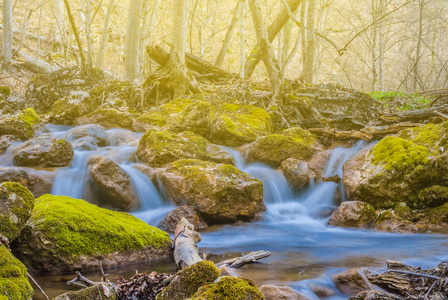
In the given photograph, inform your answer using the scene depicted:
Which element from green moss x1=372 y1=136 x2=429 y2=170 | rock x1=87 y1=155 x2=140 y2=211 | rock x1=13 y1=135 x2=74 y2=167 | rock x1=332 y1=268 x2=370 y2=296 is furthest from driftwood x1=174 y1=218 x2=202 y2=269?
green moss x1=372 y1=136 x2=429 y2=170

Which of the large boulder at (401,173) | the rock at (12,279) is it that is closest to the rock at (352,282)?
the rock at (12,279)

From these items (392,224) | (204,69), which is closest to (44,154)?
(392,224)

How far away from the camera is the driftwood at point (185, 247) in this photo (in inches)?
154

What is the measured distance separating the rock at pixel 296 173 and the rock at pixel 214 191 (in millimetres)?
1428

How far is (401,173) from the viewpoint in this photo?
21.6ft

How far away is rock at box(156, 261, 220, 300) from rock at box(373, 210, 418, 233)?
4.44 m

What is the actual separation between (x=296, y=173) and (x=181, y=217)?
10.2 ft

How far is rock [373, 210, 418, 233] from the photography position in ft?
19.1

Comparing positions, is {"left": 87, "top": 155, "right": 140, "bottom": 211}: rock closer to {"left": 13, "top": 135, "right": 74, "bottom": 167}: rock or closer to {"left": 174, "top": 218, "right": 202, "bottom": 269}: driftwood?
{"left": 13, "top": 135, "right": 74, "bottom": 167}: rock

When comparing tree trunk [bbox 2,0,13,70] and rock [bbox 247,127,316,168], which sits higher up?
tree trunk [bbox 2,0,13,70]

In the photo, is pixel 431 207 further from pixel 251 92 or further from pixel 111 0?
pixel 111 0

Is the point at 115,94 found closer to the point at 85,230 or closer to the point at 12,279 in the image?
the point at 85,230

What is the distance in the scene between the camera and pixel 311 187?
7.95 m

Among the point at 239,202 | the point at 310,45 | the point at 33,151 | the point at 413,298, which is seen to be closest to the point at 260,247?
the point at 239,202
